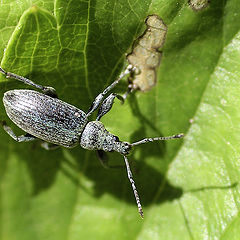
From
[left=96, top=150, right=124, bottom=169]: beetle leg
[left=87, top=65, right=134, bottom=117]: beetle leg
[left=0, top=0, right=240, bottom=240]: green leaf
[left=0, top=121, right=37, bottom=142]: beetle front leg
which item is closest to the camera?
[left=0, top=0, right=240, bottom=240]: green leaf

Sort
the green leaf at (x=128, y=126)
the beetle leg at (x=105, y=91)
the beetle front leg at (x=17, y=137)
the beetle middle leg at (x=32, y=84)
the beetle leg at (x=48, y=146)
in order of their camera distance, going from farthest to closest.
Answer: the beetle leg at (x=48, y=146) < the beetle front leg at (x=17, y=137) < the beetle leg at (x=105, y=91) < the beetle middle leg at (x=32, y=84) < the green leaf at (x=128, y=126)

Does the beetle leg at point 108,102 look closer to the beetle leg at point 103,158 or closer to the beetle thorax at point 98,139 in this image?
the beetle thorax at point 98,139

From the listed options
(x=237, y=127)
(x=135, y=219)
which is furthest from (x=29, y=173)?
(x=237, y=127)

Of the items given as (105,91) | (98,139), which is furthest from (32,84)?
(98,139)

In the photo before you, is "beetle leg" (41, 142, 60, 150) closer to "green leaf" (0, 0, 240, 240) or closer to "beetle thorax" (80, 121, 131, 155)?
"green leaf" (0, 0, 240, 240)

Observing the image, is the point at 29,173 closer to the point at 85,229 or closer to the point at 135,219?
the point at 85,229

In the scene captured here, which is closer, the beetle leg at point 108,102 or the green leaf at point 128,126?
the green leaf at point 128,126

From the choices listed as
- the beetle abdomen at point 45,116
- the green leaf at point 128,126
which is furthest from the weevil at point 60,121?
the green leaf at point 128,126

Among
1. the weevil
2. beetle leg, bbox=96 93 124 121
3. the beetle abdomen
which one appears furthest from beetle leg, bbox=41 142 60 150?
beetle leg, bbox=96 93 124 121
